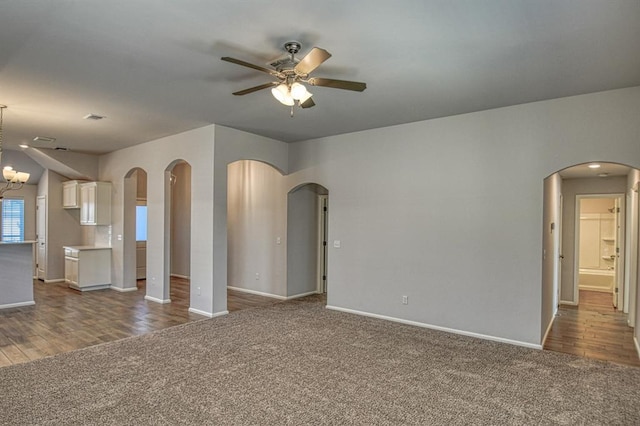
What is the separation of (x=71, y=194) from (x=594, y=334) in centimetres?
1019

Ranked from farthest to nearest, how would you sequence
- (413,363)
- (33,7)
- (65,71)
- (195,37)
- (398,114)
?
(398,114), (413,363), (65,71), (195,37), (33,7)

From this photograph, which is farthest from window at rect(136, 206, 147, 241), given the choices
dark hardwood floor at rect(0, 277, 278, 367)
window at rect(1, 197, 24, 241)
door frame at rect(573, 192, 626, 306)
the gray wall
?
door frame at rect(573, 192, 626, 306)

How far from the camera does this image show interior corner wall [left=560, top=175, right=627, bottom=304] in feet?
23.5

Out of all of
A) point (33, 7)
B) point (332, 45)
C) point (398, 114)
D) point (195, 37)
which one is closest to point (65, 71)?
point (33, 7)

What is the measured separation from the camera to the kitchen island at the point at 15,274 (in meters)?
6.08

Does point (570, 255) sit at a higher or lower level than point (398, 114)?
lower

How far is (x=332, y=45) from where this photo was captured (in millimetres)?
3039

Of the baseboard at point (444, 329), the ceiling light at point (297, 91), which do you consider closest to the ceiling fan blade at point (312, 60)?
the ceiling light at point (297, 91)

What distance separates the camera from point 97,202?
7875mm

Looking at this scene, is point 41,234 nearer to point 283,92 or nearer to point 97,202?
point 97,202

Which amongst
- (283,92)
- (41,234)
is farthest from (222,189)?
(41,234)

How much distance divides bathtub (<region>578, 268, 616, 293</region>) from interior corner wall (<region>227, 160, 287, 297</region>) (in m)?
6.93

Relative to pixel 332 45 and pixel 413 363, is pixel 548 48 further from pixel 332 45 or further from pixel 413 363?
pixel 413 363

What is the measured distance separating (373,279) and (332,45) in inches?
148
